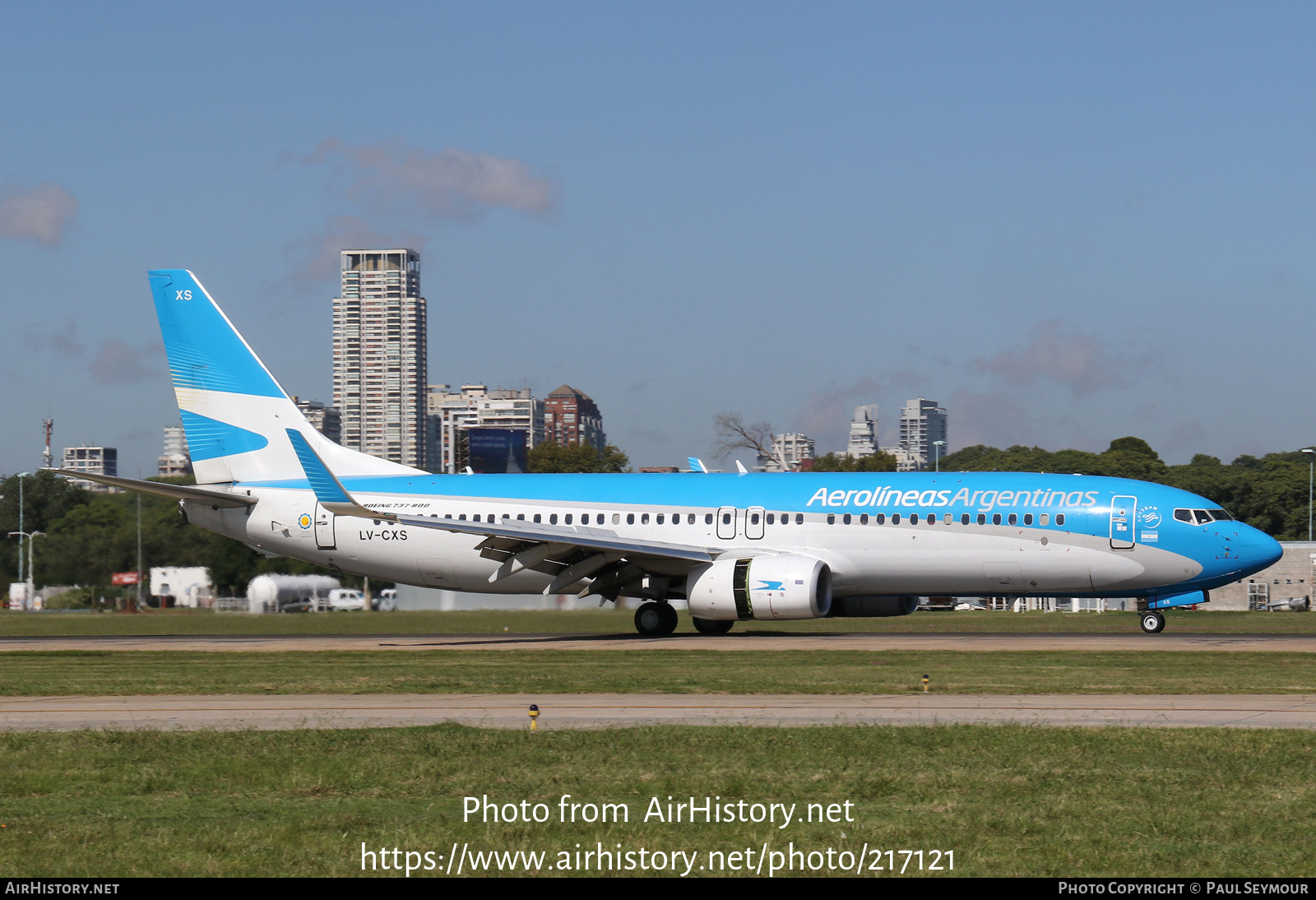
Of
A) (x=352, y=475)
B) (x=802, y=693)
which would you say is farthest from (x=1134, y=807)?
(x=352, y=475)

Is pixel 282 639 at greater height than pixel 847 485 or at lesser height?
lesser

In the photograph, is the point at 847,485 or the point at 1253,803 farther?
the point at 847,485

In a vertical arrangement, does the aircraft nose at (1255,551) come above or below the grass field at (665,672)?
above

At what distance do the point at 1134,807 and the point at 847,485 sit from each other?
81.0ft

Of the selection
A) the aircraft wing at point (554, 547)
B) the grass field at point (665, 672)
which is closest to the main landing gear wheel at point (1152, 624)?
the grass field at point (665, 672)

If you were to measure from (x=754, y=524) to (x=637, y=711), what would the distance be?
57.3 ft

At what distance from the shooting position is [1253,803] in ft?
38.2

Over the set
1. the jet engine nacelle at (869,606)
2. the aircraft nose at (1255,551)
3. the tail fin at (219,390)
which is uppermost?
the tail fin at (219,390)

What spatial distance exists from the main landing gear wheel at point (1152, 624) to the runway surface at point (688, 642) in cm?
32

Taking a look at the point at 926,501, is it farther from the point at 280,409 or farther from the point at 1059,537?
the point at 280,409

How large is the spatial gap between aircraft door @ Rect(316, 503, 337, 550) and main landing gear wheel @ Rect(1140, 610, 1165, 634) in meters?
21.5

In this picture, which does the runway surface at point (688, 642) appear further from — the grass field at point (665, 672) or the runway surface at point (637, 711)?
the runway surface at point (637, 711)

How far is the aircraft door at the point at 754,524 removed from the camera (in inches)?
1420

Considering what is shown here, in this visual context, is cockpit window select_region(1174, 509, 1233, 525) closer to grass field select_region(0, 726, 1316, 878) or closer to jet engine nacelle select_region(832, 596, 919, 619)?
jet engine nacelle select_region(832, 596, 919, 619)
